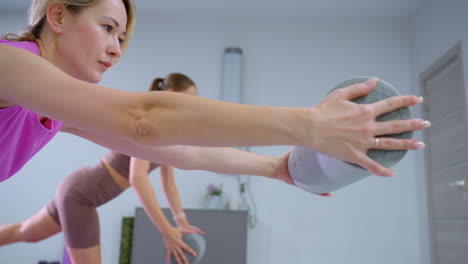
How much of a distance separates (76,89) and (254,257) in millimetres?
3866

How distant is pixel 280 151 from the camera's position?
15.0ft

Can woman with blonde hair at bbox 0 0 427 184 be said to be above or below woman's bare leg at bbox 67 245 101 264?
above

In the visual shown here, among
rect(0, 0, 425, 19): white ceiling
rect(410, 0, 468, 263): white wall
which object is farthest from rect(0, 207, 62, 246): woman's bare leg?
rect(410, 0, 468, 263): white wall

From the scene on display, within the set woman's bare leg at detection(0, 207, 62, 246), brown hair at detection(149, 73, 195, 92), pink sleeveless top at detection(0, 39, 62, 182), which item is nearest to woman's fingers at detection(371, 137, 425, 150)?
pink sleeveless top at detection(0, 39, 62, 182)

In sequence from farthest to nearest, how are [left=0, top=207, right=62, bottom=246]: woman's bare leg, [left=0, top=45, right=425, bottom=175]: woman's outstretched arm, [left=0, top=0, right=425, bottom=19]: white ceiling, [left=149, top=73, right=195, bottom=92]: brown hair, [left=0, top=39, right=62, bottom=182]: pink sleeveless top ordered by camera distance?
[left=0, top=0, right=425, bottom=19]: white ceiling → [left=149, top=73, right=195, bottom=92]: brown hair → [left=0, top=207, right=62, bottom=246]: woman's bare leg → [left=0, top=39, right=62, bottom=182]: pink sleeveless top → [left=0, top=45, right=425, bottom=175]: woman's outstretched arm

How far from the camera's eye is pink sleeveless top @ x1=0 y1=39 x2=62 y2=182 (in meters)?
0.93

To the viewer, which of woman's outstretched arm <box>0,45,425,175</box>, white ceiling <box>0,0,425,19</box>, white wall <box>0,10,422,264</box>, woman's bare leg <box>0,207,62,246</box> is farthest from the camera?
white ceiling <box>0,0,425,19</box>

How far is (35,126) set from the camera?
103 cm

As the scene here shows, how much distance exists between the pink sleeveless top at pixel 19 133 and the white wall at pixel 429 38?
3.49 m

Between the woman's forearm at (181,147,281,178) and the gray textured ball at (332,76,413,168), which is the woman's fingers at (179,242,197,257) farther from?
the gray textured ball at (332,76,413,168)

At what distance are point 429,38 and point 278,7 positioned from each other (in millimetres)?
1590

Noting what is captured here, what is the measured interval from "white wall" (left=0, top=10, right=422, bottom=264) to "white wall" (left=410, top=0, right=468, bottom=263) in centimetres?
10

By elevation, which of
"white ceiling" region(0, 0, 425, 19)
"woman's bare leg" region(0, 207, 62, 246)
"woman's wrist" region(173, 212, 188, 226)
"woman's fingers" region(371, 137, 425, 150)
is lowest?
"woman's bare leg" region(0, 207, 62, 246)

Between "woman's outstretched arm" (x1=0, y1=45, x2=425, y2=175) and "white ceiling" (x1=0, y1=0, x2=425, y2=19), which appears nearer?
"woman's outstretched arm" (x1=0, y1=45, x2=425, y2=175)
